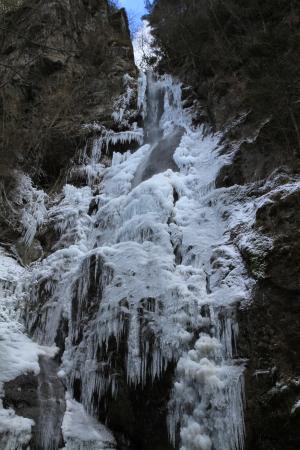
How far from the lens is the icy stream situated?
5230 mm

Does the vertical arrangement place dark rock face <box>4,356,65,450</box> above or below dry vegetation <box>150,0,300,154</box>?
below

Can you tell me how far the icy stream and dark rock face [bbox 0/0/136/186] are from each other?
3.46 meters

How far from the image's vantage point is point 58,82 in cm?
1485

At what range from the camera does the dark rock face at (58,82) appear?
1287 cm

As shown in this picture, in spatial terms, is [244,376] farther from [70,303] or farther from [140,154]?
[140,154]

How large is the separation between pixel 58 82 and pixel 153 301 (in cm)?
1071

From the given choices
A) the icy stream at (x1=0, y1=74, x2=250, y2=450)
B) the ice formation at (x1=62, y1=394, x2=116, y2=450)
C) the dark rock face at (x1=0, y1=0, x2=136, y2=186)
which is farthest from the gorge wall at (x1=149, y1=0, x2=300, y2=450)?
the dark rock face at (x1=0, y1=0, x2=136, y2=186)

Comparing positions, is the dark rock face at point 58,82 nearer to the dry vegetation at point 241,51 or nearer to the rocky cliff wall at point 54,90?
the rocky cliff wall at point 54,90

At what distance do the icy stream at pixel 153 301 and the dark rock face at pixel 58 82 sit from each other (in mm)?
3461

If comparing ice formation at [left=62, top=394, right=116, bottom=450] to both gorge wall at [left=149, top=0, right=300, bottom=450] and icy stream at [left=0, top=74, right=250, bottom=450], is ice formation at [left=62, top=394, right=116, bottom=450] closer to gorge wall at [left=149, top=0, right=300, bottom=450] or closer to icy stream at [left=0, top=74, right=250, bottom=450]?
icy stream at [left=0, top=74, right=250, bottom=450]

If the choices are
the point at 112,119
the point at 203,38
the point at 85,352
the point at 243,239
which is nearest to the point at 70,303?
the point at 85,352

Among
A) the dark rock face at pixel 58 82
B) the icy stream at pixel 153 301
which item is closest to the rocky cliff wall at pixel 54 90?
the dark rock face at pixel 58 82

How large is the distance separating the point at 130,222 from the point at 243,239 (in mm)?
2417

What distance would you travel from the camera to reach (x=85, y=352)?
6.51 meters
